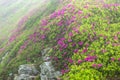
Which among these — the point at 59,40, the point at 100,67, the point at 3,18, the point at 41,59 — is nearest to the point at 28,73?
the point at 41,59

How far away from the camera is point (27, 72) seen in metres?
22.7

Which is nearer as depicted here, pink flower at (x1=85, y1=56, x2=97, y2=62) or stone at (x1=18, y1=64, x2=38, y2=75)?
pink flower at (x1=85, y1=56, x2=97, y2=62)

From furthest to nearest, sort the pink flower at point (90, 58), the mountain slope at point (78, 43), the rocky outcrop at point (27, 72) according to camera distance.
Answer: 1. the rocky outcrop at point (27, 72)
2. the pink flower at point (90, 58)
3. the mountain slope at point (78, 43)

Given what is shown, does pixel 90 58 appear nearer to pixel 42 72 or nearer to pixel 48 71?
pixel 48 71

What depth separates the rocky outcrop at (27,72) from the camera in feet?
72.2

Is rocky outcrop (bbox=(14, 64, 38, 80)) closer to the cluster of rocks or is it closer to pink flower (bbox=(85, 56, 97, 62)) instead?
the cluster of rocks

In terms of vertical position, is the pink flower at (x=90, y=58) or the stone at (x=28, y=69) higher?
the pink flower at (x=90, y=58)

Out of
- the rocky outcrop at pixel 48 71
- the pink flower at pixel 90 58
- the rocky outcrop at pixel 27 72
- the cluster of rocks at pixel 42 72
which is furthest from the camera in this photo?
the rocky outcrop at pixel 27 72

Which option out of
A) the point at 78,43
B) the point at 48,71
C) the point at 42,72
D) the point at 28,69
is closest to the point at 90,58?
the point at 78,43

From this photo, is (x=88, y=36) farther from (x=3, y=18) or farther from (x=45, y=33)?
(x=3, y=18)

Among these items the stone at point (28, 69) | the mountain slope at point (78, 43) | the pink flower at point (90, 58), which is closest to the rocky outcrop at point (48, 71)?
the mountain slope at point (78, 43)

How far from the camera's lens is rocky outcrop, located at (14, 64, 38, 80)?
2200 cm

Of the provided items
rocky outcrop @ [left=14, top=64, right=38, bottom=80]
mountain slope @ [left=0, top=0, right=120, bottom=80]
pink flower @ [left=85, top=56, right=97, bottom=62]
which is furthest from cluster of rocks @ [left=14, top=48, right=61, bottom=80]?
pink flower @ [left=85, top=56, right=97, bottom=62]

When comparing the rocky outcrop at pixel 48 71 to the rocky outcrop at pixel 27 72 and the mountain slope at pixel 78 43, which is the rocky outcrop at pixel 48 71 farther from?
the rocky outcrop at pixel 27 72
